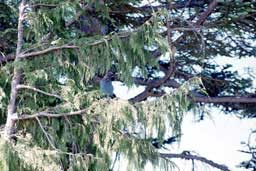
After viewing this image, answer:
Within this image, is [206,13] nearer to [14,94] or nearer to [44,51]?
[44,51]

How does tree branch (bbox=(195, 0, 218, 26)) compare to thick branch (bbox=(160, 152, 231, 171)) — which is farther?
thick branch (bbox=(160, 152, 231, 171))

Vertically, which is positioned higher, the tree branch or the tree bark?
the tree branch

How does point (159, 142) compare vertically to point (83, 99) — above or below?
below

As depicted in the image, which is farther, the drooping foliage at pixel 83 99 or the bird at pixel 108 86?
the bird at pixel 108 86

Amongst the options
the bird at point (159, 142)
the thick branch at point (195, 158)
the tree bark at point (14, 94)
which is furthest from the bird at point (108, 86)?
the tree bark at point (14, 94)

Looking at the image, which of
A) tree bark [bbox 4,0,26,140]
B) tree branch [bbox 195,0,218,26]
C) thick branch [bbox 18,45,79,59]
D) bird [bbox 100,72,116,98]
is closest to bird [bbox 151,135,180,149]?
bird [bbox 100,72,116,98]

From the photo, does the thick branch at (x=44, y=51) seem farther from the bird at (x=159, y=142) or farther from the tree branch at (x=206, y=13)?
the tree branch at (x=206, y=13)

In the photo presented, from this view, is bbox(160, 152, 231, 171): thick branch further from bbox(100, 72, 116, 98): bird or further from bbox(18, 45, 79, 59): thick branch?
bbox(18, 45, 79, 59): thick branch

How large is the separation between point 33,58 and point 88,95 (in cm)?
57

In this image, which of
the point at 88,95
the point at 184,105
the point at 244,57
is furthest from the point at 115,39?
the point at 244,57

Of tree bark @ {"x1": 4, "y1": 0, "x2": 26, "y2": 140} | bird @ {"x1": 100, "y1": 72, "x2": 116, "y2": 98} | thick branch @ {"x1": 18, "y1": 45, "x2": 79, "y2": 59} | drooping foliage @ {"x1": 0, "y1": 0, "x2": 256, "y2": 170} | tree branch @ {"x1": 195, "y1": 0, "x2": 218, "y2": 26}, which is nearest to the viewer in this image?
drooping foliage @ {"x1": 0, "y1": 0, "x2": 256, "y2": 170}

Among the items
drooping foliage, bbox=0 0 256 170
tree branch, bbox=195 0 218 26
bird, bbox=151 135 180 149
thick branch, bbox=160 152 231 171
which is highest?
tree branch, bbox=195 0 218 26

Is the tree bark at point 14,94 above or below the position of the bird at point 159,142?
above

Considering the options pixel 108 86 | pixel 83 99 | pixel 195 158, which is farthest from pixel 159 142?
pixel 108 86
